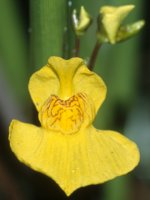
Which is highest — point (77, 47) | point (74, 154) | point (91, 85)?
point (77, 47)

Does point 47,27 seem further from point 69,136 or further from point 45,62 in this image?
point 69,136

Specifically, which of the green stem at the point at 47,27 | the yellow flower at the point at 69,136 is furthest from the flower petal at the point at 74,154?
the green stem at the point at 47,27

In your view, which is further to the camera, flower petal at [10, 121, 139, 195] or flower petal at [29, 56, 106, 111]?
flower petal at [29, 56, 106, 111]

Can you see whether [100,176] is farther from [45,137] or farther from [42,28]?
[42,28]

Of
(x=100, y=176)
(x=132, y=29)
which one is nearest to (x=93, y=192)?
(x=100, y=176)

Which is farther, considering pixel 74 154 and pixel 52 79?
pixel 52 79

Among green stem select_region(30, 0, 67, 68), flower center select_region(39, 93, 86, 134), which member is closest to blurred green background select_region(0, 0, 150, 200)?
green stem select_region(30, 0, 67, 68)

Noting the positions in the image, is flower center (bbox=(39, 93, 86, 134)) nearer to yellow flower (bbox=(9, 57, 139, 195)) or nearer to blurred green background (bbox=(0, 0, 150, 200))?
yellow flower (bbox=(9, 57, 139, 195))

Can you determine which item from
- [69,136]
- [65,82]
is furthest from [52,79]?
Answer: [69,136]
